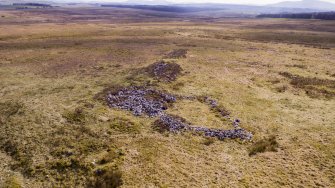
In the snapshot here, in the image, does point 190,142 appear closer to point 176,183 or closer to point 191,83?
point 176,183

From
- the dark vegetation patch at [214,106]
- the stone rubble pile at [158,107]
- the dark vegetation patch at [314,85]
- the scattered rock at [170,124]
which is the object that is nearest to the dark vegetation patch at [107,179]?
the scattered rock at [170,124]

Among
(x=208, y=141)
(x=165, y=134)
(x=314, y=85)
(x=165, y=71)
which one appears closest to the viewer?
(x=208, y=141)

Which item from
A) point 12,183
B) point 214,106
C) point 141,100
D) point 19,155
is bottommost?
point 12,183

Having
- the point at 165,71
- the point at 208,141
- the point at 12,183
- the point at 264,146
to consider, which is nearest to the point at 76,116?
the point at 12,183

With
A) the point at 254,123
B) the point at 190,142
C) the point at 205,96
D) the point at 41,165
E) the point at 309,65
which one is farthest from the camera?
the point at 309,65

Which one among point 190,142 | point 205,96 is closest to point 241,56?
point 205,96

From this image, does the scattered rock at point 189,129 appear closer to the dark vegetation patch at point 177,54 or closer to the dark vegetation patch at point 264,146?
the dark vegetation patch at point 264,146

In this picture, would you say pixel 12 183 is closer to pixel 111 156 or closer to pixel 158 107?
pixel 111 156

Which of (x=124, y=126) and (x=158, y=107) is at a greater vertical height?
(x=158, y=107)
